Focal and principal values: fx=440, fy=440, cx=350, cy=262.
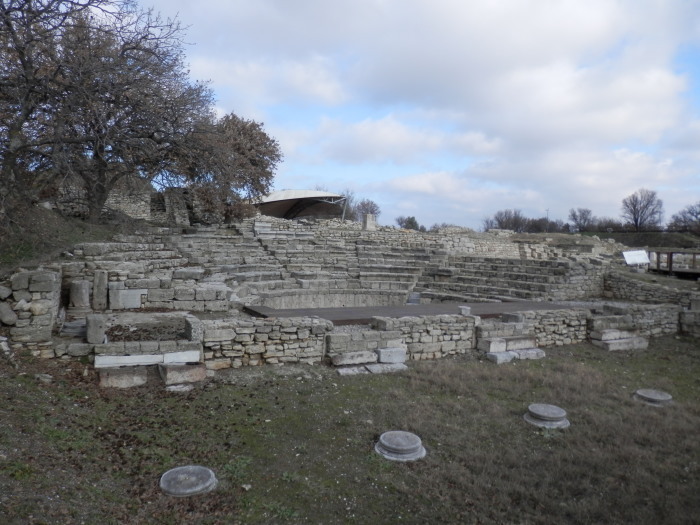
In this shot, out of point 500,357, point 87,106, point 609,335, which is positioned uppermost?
point 87,106

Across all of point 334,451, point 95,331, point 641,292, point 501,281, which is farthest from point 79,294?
point 641,292

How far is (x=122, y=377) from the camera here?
650cm

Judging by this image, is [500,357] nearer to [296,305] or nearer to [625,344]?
[625,344]

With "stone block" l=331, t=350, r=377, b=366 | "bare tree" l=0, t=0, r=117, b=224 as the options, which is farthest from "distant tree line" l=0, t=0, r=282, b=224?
"stone block" l=331, t=350, r=377, b=366

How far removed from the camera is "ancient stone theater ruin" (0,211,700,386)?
23.1 feet

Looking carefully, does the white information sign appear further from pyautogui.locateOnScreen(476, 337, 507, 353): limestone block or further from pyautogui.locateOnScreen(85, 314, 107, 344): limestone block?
pyautogui.locateOnScreen(85, 314, 107, 344): limestone block

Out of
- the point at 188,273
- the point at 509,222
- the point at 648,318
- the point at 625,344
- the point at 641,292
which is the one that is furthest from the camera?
the point at 509,222

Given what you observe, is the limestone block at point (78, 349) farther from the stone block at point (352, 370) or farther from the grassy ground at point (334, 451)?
the stone block at point (352, 370)

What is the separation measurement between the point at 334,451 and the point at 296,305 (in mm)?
8903

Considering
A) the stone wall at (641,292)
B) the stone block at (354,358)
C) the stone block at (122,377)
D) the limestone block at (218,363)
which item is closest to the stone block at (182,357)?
the limestone block at (218,363)

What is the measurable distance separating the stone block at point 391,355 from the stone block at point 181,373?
331 centimetres

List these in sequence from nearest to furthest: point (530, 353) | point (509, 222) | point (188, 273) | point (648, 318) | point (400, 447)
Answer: point (400, 447) < point (530, 353) < point (188, 273) < point (648, 318) < point (509, 222)

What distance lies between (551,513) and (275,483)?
105 inches

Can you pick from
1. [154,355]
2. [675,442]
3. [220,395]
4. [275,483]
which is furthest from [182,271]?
[675,442]
